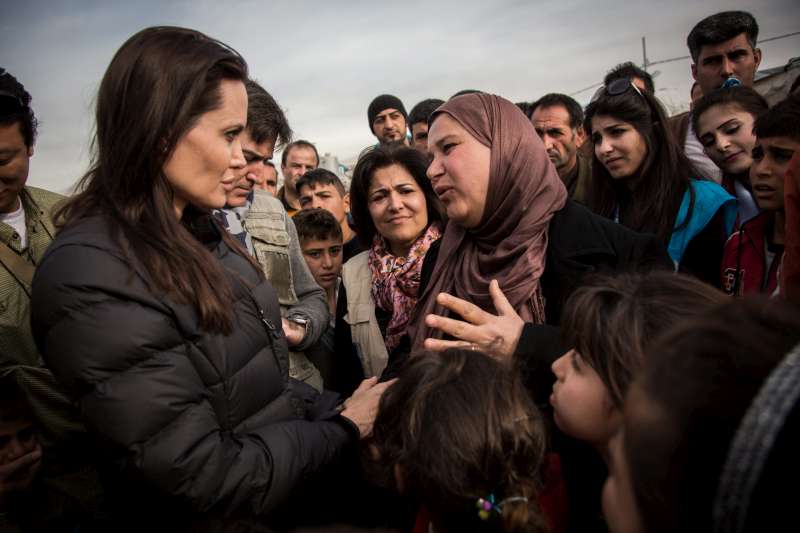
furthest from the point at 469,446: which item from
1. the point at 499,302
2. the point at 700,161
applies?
the point at 700,161

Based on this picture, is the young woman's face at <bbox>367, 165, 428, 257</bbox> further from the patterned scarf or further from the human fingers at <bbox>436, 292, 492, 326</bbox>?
the human fingers at <bbox>436, 292, 492, 326</bbox>

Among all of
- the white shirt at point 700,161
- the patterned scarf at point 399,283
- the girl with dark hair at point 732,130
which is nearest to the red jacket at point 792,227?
the girl with dark hair at point 732,130

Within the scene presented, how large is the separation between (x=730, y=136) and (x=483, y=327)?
2327mm

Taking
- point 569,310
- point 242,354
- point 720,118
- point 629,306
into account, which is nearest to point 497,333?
point 569,310

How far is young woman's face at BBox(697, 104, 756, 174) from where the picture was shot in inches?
121

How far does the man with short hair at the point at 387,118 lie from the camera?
6266 millimetres

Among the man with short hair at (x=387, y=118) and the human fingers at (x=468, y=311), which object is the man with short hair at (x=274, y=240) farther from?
the man with short hair at (x=387, y=118)

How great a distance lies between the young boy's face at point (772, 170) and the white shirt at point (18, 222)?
342 cm

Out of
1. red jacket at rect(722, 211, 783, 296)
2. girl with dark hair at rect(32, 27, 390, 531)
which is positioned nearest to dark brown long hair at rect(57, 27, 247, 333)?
girl with dark hair at rect(32, 27, 390, 531)

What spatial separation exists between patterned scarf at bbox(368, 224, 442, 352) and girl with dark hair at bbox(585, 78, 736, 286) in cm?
116

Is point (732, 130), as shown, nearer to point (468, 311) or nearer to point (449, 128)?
point (449, 128)

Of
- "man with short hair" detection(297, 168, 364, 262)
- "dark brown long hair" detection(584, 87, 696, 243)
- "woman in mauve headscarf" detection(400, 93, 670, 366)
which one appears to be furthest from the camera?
"man with short hair" detection(297, 168, 364, 262)

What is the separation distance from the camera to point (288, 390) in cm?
166

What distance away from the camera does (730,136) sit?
3092 mm
